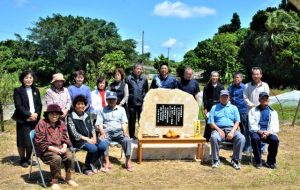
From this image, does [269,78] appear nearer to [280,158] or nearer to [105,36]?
[105,36]

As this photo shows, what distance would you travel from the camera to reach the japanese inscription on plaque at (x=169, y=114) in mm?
7641

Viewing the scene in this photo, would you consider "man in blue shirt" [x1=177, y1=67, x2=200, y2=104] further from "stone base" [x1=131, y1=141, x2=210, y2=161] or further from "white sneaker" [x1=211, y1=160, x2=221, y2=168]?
"white sneaker" [x1=211, y1=160, x2=221, y2=168]

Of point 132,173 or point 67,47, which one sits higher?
point 67,47

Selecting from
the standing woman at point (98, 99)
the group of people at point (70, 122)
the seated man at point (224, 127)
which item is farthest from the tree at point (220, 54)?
the group of people at point (70, 122)

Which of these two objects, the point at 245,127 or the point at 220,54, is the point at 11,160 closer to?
the point at 245,127

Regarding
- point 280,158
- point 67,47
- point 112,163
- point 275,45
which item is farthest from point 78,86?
point 67,47

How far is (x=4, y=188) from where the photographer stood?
5871mm

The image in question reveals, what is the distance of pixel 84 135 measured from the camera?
21.7 feet

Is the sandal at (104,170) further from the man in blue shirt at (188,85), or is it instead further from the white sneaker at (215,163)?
the man in blue shirt at (188,85)

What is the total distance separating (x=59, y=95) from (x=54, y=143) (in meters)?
1.29

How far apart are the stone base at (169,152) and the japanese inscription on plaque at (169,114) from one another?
40cm

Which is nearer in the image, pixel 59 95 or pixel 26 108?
pixel 26 108

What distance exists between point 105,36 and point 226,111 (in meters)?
→ 41.0

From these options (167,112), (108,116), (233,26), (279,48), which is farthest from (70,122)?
(233,26)
